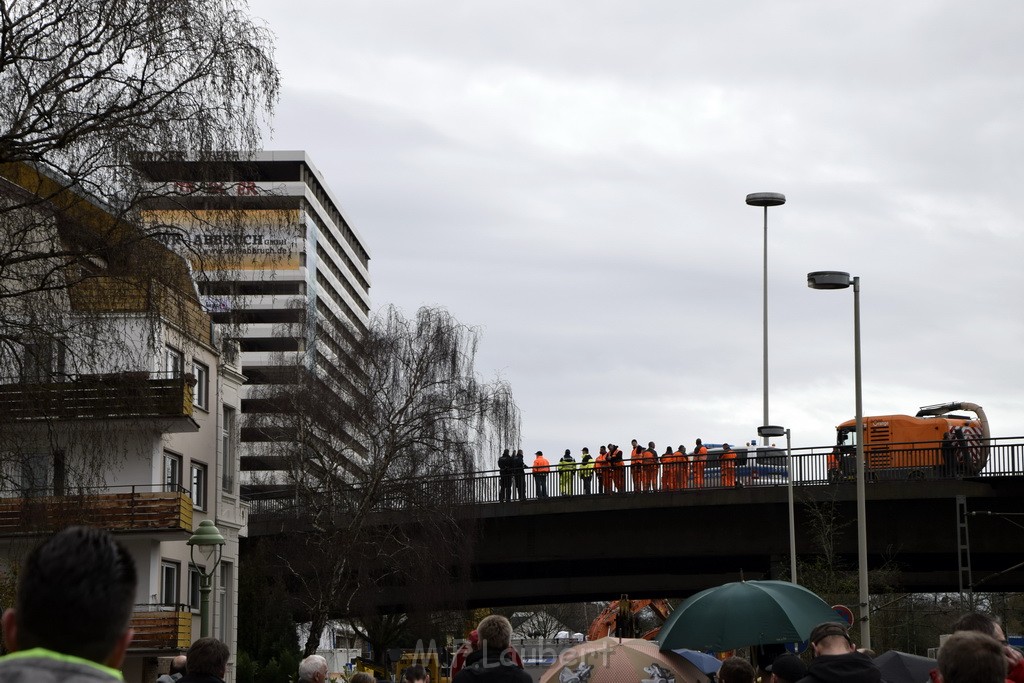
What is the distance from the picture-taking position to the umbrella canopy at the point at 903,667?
13875 millimetres

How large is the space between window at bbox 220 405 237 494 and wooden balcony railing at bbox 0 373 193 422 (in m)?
32.2

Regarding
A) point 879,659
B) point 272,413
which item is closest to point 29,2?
point 879,659

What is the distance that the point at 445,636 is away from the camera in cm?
6078

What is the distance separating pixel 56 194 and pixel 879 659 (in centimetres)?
924

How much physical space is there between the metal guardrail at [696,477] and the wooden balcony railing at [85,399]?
1050 inches

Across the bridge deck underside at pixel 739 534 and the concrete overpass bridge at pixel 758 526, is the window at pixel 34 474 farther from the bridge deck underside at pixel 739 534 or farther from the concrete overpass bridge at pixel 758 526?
the bridge deck underside at pixel 739 534

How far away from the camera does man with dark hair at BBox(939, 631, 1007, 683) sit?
5.31 metres

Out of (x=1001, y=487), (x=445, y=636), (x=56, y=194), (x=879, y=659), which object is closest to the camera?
(x=879, y=659)

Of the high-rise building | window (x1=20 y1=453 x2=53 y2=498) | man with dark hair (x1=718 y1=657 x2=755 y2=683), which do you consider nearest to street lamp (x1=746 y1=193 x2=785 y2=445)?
the high-rise building

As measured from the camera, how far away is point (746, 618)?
13.1 m

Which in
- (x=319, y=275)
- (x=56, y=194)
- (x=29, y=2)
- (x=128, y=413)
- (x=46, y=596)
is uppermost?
(x=319, y=275)

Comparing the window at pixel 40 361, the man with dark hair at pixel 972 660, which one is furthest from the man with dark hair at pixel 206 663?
the window at pixel 40 361

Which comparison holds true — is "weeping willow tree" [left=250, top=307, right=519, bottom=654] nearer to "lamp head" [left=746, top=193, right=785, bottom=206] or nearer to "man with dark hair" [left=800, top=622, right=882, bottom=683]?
"lamp head" [left=746, top=193, right=785, bottom=206]

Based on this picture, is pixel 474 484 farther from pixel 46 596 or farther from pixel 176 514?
pixel 46 596
